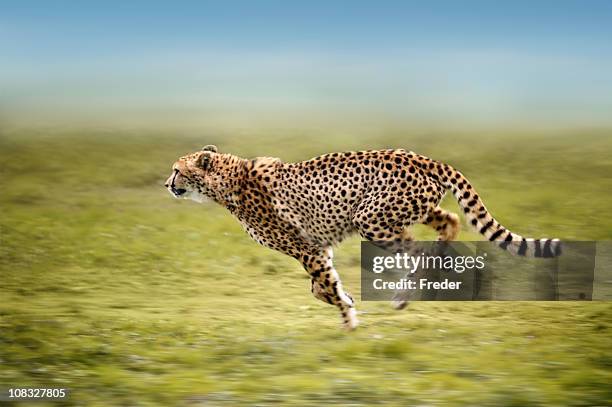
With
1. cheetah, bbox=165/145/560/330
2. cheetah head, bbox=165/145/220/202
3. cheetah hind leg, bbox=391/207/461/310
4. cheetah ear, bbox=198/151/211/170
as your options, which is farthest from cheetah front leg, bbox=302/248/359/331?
cheetah ear, bbox=198/151/211/170

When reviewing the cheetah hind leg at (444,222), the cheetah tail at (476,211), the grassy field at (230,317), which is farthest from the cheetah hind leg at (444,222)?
the grassy field at (230,317)

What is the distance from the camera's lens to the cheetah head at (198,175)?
9.34m

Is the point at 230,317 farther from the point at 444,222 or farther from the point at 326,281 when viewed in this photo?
the point at 444,222

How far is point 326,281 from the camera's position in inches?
355

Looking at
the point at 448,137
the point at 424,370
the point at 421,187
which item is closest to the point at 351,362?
the point at 424,370

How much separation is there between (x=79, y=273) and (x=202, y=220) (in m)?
2.36

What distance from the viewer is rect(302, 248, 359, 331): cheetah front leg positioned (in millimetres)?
9008

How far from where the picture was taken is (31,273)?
473 inches

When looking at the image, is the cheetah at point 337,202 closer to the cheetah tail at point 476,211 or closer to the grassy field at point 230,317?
the cheetah tail at point 476,211

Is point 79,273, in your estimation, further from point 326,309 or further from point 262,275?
point 326,309

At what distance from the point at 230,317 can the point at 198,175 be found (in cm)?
144

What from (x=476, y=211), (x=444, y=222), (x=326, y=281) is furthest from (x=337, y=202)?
(x=476, y=211)

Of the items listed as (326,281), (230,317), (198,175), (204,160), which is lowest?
(230,317)

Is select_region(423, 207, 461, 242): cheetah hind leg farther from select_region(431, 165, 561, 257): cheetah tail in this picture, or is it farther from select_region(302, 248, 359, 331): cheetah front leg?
select_region(302, 248, 359, 331): cheetah front leg
